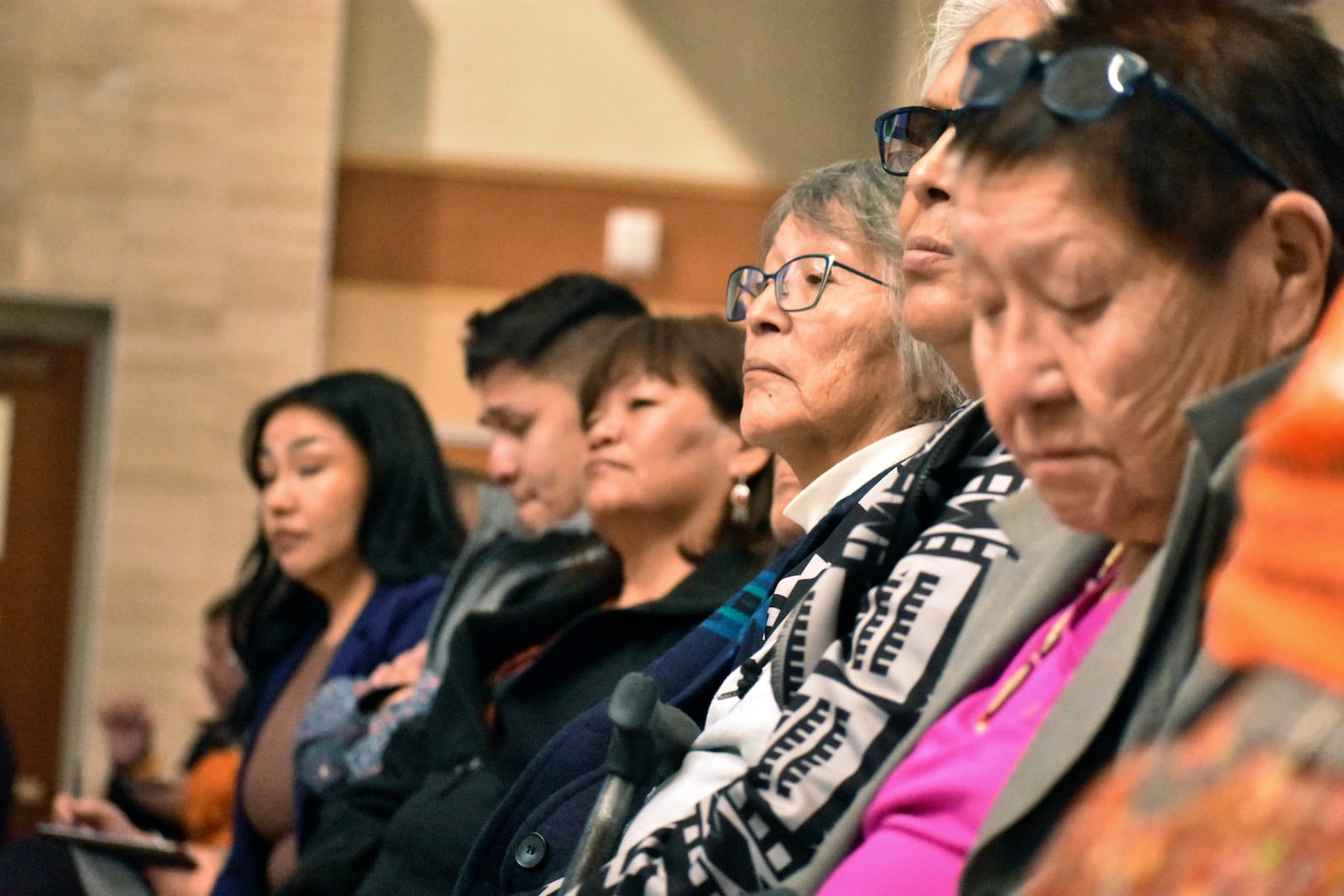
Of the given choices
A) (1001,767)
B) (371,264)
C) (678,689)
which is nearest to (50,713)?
(371,264)

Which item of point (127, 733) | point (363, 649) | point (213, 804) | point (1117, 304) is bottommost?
point (127, 733)

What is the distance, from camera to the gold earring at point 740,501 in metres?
2.45

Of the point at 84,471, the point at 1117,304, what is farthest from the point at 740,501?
the point at 84,471

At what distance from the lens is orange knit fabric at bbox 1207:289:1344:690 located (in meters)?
0.62

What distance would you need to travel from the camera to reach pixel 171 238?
620 centimetres

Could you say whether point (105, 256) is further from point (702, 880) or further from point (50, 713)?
→ point (702, 880)

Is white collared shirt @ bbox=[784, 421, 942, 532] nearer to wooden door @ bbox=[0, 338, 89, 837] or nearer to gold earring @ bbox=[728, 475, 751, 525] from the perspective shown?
gold earring @ bbox=[728, 475, 751, 525]

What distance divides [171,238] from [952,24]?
16.7 ft

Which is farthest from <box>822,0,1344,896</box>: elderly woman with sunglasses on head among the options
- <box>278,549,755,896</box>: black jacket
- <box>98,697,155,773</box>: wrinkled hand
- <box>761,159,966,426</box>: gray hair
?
<box>98,697,155,773</box>: wrinkled hand

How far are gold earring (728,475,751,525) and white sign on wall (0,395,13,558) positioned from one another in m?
4.82

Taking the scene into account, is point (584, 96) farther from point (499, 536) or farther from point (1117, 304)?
point (1117, 304)

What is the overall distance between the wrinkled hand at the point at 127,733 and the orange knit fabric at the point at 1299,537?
4.14 m

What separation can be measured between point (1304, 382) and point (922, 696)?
1.87 ft

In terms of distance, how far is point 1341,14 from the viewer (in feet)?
7.57
